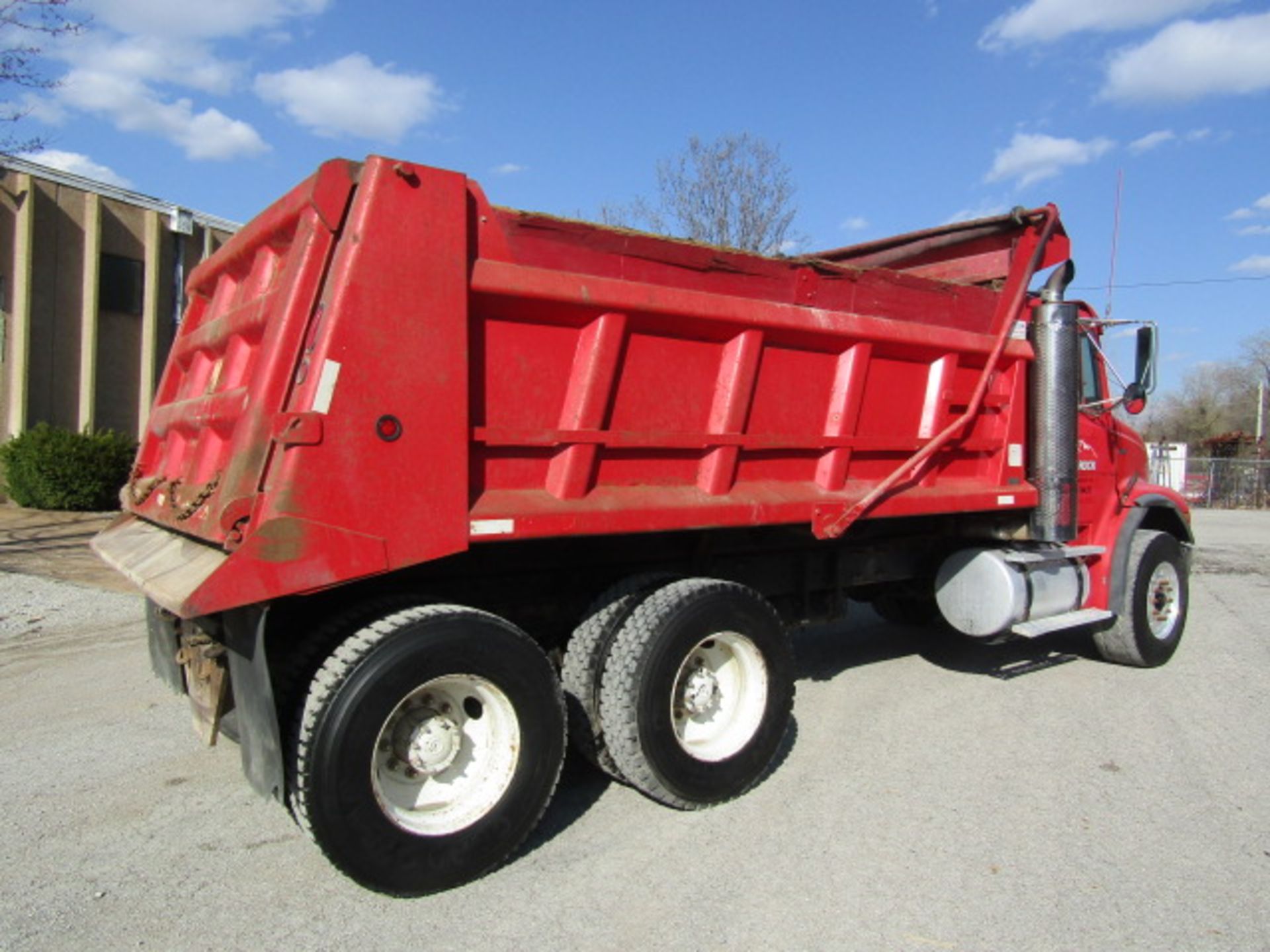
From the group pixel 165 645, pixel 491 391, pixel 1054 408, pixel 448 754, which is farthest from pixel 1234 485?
pixel 165 645

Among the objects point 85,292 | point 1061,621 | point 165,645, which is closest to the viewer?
point 165,645

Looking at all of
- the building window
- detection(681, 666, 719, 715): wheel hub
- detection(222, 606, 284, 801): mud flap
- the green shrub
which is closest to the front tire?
detection(681, 666, 719, 715): wheel hub

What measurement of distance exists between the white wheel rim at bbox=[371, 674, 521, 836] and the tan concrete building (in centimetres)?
1572

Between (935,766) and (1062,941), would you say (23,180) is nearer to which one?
(935,766)

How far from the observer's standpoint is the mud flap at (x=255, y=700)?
3.19m

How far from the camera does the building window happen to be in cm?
1777

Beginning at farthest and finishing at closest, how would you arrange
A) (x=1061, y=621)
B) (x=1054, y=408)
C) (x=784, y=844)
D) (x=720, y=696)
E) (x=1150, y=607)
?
1. (x=1150, y=607)
2. (x=1061, y=621)
3. (x=1054, y=408)
4. (x=720, y=696)
5. (x=784, y=844)

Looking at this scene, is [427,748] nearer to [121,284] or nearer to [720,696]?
[720,696]

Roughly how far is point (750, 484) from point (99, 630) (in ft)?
18.8

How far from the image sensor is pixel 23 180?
53.2 ft

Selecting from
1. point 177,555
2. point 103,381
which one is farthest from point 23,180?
point 177,555

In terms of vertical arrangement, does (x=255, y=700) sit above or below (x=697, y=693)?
above

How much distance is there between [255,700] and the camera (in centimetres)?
328

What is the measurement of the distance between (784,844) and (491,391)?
2171 mm
